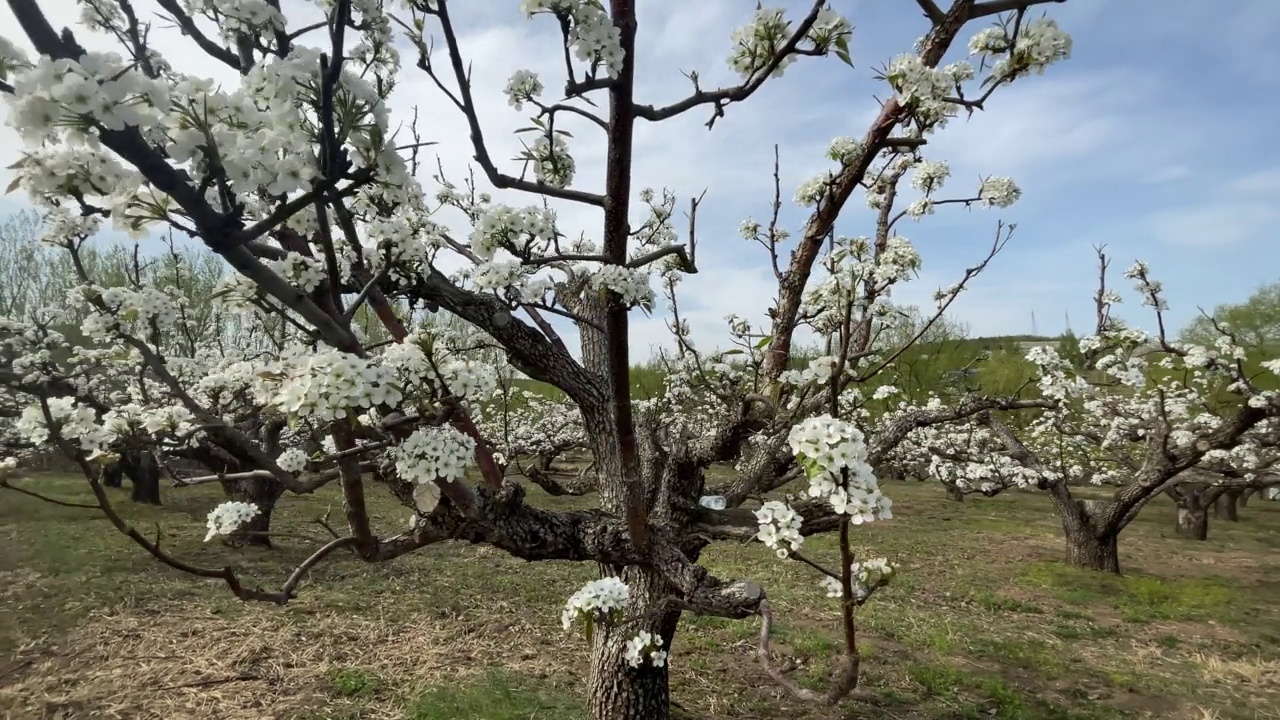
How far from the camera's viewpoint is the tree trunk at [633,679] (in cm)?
387

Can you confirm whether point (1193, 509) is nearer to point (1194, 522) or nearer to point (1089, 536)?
point (1194, 522)

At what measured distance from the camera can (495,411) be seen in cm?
1691

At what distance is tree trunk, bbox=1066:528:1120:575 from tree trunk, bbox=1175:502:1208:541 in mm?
4462

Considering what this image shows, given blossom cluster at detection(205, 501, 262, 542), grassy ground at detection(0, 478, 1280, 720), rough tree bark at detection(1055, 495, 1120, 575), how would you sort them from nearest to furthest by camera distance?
1. blossom cluster at detection(205, 501, 262, 542)
2. grassy ground at detection(0, 478, 1280, 720)
3. rough tree bark at detection(1055, 495, 1120, 575)

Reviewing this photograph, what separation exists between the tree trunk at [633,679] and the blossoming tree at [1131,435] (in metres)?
2.97

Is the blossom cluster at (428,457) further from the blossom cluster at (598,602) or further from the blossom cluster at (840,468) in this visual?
the blossom cluster at (840,468)

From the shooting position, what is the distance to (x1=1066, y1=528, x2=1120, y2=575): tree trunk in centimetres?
869

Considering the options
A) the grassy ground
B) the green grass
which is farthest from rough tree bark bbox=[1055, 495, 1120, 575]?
the green grass

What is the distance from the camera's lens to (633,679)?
153 inches

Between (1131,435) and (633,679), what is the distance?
8547mm

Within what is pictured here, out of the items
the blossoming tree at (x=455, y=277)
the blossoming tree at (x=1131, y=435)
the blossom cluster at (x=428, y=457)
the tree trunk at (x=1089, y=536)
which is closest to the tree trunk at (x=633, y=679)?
the blossoming tree at (x=455, y=277)

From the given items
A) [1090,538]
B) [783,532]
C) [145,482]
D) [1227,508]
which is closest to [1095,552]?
[1090,538]

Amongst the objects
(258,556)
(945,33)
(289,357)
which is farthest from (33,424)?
(258,556)

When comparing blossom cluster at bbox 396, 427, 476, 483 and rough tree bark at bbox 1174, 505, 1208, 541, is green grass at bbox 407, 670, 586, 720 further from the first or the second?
rough tree bark at bbox 1174, 505, 1208, 541
